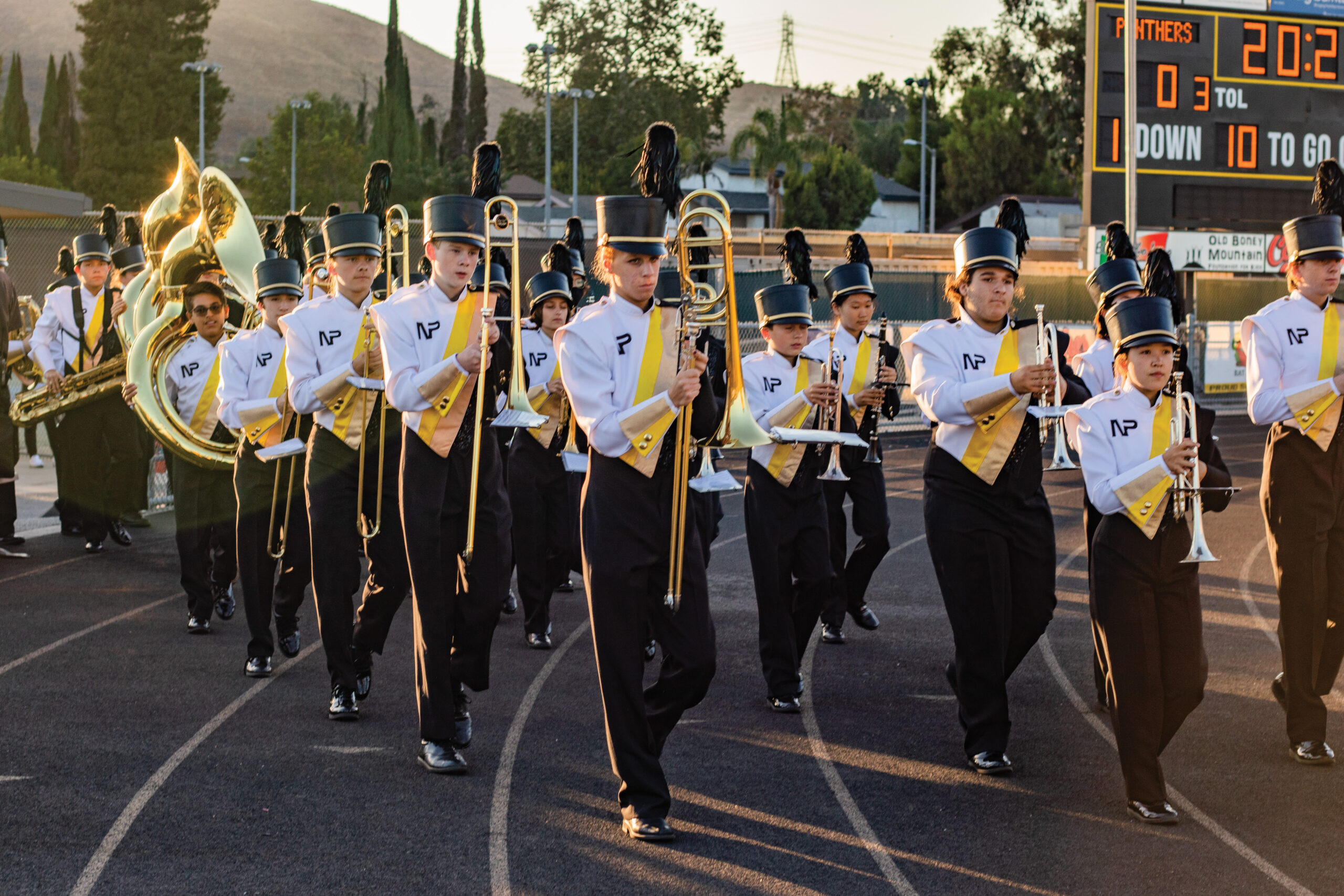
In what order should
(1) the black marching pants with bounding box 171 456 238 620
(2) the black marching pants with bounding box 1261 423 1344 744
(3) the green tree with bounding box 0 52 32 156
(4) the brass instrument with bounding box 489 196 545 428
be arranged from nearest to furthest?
(4) the brass instrument with bounding box 489 196 545 428, (2) the black marching pants with bounding box 1261 423 1344 744, (1) the black marching pants with bounding box 171 456 238 620, (3) the green tree with bounding box 0 52 32 156

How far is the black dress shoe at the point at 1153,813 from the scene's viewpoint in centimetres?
550

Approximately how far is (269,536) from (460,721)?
214 cm

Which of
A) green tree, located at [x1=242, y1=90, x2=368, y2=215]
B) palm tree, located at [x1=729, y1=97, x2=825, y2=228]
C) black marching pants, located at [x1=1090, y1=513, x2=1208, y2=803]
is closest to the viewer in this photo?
black marching pants, located at [x1=1090, y1=513, x2=1208, y2=803]

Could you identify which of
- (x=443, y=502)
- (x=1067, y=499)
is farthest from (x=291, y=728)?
(x=1067, y=499)

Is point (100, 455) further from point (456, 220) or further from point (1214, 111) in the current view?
point (1214, 111)

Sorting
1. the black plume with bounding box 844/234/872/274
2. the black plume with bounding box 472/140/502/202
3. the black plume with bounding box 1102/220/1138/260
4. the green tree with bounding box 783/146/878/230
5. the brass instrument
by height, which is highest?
the green tree with bounding box 783/146/878/230

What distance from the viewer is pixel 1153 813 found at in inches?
217

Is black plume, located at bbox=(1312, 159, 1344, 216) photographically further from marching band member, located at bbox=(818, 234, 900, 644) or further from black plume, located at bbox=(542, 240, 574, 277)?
black plume, located at bbox=(542, 240, 574, 277)

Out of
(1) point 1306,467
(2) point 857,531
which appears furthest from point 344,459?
(1) point 1306,467

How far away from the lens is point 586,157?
246ft

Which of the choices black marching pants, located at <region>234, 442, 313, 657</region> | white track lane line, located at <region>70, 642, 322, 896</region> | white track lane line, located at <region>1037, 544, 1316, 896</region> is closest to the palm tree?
black marching pants, located at <region>234, 442, 313, 657</region>

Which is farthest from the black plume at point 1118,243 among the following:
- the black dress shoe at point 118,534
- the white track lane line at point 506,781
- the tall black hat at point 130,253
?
the black dress shoe at point 118,534

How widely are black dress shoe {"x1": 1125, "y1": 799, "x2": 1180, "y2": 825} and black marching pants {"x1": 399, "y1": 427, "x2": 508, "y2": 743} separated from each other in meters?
2.66

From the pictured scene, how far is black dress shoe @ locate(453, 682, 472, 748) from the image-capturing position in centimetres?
640
